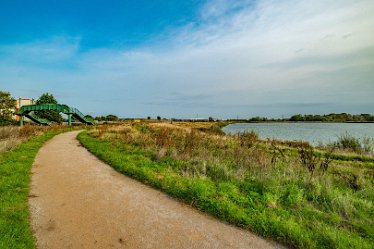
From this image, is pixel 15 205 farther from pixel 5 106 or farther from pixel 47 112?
pixel 47 112

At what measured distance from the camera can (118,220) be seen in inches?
190

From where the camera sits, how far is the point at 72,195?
627 centimetres

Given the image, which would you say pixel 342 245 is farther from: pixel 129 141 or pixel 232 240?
pixel 129 141

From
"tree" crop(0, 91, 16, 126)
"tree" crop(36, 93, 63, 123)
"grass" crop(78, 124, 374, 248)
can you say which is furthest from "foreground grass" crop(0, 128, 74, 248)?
"tree" crop(36, 93, 63, 123)

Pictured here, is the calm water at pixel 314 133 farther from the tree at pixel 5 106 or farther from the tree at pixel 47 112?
the tree at pixel 47 112

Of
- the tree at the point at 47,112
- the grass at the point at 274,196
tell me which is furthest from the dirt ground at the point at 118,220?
the tree at the point at 47,112

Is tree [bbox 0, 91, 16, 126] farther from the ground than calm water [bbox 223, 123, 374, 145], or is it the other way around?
tree [bbox 0, 91, 16, 126]

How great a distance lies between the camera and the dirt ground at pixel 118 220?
13.4 ft

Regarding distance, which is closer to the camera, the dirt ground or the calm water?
the dirt ground

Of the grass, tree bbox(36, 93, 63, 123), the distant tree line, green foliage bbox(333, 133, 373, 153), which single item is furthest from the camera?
the distant tree line

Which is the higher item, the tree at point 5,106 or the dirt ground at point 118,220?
the tree at point 5,106

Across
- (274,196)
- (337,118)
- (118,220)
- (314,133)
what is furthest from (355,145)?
(337,118)

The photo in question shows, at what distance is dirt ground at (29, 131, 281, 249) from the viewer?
4082 mm

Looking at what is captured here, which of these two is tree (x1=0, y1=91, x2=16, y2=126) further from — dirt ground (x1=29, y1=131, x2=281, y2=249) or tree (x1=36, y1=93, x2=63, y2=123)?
dirt ground (x1=29, y1=131, x2=281, y2=249)
